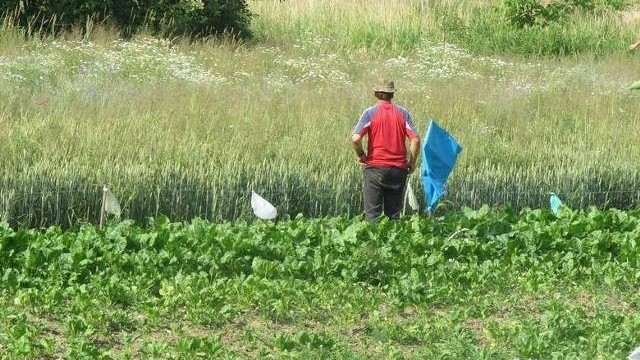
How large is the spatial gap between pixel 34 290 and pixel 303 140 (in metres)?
5.76

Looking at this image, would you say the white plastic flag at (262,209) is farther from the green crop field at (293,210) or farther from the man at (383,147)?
the man at (383,147)

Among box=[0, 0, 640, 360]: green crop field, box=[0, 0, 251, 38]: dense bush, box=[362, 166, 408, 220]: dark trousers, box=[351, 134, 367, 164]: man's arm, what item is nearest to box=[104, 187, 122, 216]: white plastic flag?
box=[0, 0, 640, 360]: green crop field

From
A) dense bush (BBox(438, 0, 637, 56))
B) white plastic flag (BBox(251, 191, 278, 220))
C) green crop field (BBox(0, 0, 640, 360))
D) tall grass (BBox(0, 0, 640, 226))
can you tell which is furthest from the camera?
dense bush (BBox(438, 0, 637, 56))

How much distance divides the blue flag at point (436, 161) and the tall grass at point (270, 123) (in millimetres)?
643

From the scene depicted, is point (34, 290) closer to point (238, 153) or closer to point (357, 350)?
point (357, 350)

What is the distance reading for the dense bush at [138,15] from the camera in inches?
810

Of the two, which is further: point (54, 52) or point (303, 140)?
point (54, 52)

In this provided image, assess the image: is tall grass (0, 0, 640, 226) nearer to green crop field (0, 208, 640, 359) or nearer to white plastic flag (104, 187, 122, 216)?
white plastic flag (104, 187, 122, 216)

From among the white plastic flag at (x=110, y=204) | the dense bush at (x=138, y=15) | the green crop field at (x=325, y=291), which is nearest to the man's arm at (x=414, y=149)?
the green crop field at (x=325, y=291)

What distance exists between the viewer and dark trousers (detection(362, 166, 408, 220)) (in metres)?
11.8

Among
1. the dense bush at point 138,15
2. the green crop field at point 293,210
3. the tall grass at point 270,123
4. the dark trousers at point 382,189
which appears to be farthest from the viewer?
the dense bush at point 138,15

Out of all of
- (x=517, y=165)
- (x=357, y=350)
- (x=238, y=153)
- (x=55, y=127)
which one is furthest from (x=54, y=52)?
(x=357, y=350)

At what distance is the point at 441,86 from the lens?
62.1ft

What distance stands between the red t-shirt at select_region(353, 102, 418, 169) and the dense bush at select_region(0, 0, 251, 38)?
920 centimetres
